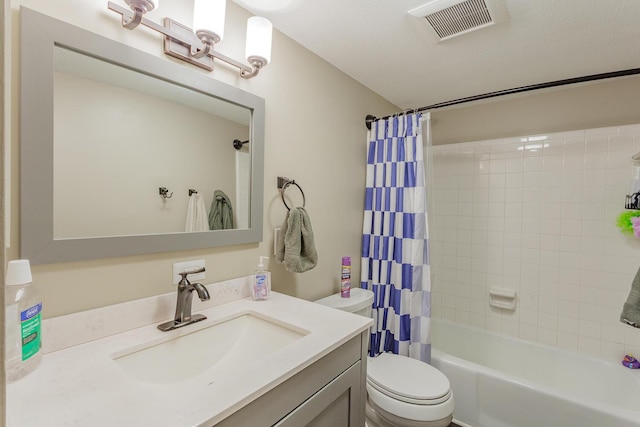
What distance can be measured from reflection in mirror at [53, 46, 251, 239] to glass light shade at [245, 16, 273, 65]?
0.23 metres

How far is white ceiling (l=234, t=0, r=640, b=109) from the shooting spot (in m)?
1.29

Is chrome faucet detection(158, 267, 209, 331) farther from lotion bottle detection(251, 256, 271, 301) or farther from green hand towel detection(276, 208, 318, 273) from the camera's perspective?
green hand towel detection(276, 208, 318, 273)

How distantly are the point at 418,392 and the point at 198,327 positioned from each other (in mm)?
1060

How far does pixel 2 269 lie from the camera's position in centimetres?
25

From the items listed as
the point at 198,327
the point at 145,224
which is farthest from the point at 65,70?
the point at 198,327

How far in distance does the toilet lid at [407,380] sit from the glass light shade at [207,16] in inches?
65.9

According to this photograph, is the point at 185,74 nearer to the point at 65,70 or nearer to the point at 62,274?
the point at 65,70

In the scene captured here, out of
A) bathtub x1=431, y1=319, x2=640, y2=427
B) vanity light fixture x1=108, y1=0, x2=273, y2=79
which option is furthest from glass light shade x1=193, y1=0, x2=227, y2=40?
bathtub x1=431, y1=319, x2=640, y2=427

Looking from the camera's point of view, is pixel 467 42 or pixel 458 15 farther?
pixel 467 42

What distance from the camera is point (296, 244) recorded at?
140 cm

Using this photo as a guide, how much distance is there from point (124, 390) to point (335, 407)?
1.99ft

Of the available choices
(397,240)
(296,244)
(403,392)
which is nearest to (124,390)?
(296,244)

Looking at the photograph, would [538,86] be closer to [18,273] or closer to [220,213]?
[220,213]

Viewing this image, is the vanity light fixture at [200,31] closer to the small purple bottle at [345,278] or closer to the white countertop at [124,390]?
the white countertop at [124,390]
